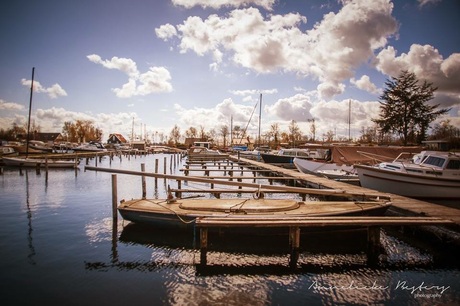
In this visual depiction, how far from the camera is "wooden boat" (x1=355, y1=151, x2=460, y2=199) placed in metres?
14.1

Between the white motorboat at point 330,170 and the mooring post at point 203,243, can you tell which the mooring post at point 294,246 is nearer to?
the mooring post at point 203,243

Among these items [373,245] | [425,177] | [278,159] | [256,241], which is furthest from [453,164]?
[278,159]

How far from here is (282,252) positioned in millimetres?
8727

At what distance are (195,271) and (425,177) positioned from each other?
14138 millimetres

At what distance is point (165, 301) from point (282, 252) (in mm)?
4377

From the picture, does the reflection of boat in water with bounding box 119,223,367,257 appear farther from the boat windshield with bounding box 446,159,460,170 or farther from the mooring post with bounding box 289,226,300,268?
the boat windshield with bounding box 446,159,460,170

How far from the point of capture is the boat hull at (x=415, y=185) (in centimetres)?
1412

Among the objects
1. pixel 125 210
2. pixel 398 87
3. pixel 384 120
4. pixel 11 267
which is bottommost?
pixel 11 267

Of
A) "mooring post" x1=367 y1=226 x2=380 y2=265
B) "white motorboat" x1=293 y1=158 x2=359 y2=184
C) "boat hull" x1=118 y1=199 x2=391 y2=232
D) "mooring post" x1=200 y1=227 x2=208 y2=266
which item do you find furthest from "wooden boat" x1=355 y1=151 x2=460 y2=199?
"mooring post" x1=200 y1=227 x2=208 y2=266

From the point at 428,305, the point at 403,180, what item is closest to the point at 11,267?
the point at 428,305

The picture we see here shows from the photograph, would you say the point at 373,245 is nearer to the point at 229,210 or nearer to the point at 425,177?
the point at 229,210

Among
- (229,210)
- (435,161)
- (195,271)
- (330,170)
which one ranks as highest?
(435,161)

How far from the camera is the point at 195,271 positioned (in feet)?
24.5

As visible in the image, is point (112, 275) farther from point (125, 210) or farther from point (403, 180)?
point (403, 180)
